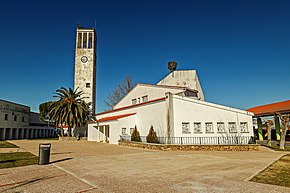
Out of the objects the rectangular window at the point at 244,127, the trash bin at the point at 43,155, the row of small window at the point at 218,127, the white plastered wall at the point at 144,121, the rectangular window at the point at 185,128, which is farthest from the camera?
the white plastered wall at the point at 144,121

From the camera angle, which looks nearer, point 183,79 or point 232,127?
point 232,127

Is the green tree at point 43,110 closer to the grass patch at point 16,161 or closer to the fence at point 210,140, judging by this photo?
the fence at point 210,140

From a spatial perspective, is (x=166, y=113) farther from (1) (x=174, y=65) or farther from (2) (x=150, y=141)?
(1) (x=174, y=65)

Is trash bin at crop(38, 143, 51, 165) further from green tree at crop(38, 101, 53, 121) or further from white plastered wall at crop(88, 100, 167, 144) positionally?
green tree at crop(38, 101, 53, 121)

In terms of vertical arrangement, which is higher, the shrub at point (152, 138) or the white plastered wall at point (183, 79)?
the white plastered wall at point (183, 79)

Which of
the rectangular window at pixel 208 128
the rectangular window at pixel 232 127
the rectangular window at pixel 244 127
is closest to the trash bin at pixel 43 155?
the rectangular window at pixel 208 128

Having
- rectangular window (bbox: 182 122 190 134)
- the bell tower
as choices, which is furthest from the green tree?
rectangular window (bbox: 182 122 190 134)

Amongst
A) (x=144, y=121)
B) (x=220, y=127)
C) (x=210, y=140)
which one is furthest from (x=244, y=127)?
(x=144, y=121)

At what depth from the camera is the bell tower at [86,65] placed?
4412 cm

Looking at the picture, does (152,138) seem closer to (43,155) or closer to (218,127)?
(218,127)

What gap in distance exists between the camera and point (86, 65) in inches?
1779

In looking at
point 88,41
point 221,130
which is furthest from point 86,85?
point 221,130

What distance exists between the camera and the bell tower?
145 feet

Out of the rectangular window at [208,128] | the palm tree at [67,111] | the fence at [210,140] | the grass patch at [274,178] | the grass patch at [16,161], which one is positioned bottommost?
the grass patch at [16,161]
